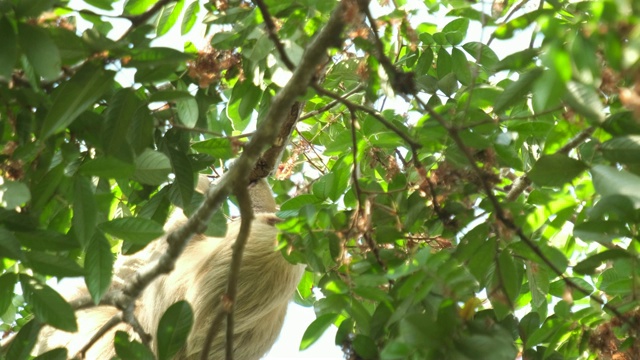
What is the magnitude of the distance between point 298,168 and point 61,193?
170cm

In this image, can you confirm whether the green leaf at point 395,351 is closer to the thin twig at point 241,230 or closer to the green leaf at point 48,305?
the thin twig at point 241,230

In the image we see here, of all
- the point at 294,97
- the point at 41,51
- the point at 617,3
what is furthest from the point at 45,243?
the point at 617,3

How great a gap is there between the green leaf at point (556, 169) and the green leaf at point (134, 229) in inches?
34.0

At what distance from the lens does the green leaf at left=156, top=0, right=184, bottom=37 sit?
250 cm

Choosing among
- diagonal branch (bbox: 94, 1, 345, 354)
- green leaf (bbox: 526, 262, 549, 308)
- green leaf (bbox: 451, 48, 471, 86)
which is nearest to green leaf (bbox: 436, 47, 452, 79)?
green leaf (bbox: 451, 48, 471, 86)

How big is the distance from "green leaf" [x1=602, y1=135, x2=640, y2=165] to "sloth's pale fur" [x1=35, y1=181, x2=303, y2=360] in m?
1.79

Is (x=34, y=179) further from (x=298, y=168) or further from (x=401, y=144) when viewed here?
(x=298, y=168)

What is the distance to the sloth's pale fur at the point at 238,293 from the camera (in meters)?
3.18

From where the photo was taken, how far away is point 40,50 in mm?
1607

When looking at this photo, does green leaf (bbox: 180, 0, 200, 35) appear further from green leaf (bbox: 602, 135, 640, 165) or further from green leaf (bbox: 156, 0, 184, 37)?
green leaf (bbox: 602, 135, 640, 165)

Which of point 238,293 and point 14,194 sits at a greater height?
point 238,293

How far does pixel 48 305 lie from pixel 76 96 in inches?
22.8

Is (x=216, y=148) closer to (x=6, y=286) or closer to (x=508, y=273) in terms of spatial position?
(x=6, y=286)

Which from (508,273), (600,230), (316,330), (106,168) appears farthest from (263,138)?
(600,230)
